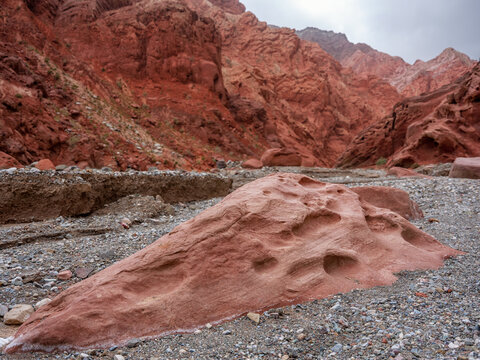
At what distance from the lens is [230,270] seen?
9.42 ft

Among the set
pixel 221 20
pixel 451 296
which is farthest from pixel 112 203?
pixel 221 20

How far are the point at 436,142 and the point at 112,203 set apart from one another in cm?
1673

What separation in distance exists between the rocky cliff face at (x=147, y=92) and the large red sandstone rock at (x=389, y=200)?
9.30 m

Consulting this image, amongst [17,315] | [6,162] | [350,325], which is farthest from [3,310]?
[6,162]

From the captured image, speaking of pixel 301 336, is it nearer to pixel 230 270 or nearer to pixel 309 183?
pixel 230 270

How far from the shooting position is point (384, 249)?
141 inches

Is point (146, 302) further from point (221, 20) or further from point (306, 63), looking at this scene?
point (221, 20)

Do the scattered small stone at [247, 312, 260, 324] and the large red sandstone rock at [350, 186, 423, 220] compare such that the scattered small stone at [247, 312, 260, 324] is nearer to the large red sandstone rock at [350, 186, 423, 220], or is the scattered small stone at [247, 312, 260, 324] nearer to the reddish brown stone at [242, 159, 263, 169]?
the large red sandstone rock at [350, 186, 423, 220]

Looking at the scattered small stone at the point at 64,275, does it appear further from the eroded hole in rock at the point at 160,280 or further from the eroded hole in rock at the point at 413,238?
the eroded hole in rock at the point at 413,238

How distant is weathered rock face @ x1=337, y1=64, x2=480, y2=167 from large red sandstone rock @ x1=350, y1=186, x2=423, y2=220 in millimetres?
13274

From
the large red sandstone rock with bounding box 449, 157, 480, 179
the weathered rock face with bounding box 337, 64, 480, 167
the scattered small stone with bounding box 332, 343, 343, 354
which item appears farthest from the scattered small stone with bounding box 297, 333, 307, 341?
the weathered rock face with bounding box 337, 64, 480, 167

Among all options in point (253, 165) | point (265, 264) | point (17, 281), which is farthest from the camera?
point (253, 165)

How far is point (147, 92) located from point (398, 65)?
6572cm

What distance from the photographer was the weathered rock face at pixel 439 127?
16.6 meters
